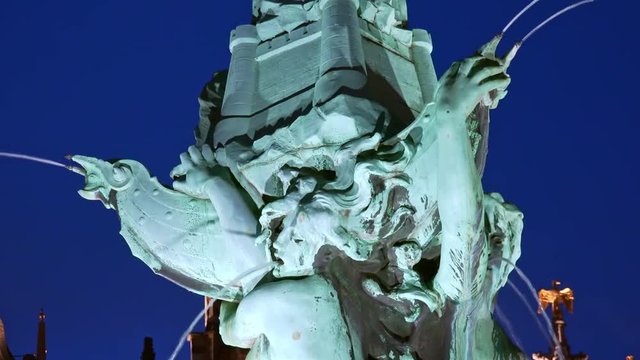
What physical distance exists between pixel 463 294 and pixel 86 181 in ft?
9.64

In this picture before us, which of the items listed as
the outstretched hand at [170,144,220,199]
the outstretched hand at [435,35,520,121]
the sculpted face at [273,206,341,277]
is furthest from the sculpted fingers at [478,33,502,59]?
the outstretched hand at [170,144,220,199]

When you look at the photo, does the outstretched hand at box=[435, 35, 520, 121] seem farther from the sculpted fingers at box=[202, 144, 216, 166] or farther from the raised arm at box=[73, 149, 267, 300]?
the sculpted fingers at box=[202, 144, 216, 166]

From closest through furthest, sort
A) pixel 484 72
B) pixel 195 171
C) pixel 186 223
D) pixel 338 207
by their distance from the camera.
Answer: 1. pixel 484 72
2. pixel 338 207
3. pixel 195 171
4. pixel 186 223

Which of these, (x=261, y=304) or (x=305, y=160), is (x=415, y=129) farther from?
(x=261, y=304)

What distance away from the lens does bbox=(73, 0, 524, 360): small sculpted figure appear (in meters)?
7.37

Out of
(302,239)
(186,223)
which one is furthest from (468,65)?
(186,223)

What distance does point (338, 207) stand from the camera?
24.5 ft

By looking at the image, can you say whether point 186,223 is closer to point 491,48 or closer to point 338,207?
point 338,207

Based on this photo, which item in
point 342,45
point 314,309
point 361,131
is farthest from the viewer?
point 342,45

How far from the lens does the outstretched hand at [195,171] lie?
8.36m

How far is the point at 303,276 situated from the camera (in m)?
7.49

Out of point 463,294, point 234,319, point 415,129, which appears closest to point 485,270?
point 463,294

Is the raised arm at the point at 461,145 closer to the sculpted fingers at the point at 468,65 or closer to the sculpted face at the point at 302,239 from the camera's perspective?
the sculpted fingers at the point at 468,65

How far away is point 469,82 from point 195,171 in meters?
2.19
